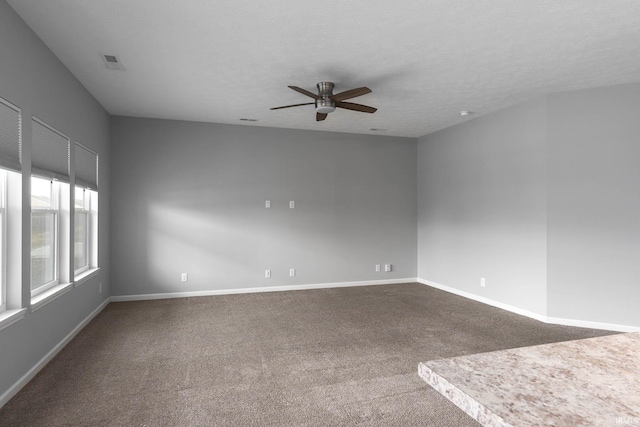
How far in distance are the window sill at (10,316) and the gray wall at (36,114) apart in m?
0.05

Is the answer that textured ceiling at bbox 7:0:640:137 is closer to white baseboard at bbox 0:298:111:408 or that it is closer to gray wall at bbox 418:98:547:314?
gray wall at bbox 418:98:547:314

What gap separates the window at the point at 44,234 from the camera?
3080mm

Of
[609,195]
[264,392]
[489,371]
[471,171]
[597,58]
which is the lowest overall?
[264,392]

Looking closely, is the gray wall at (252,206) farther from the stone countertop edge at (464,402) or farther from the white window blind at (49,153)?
the stone countertop edge at (464,402)

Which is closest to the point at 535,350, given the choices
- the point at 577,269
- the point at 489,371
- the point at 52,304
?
the point at 489,371

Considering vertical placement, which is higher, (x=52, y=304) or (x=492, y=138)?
(x=492, y=138)

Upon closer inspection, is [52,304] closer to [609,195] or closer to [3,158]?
[3,158]

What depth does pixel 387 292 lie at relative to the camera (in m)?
5.95

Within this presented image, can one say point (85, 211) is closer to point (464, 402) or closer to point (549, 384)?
point (464, 402)

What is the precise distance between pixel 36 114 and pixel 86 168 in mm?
1478

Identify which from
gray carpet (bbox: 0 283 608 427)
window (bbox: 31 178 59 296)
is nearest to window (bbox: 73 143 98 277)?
window (bbox: 31 178 59 296)

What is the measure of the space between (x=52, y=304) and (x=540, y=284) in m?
5.31

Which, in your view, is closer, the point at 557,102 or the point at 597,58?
the point at 597,58

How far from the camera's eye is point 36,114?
9.43 feet
